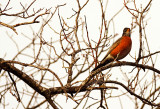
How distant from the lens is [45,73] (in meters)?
8.27

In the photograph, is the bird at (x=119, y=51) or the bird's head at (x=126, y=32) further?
the bird's head at (x=126, y=32)

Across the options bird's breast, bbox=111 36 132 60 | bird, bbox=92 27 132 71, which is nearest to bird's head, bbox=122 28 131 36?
bird, bbox=92 27 132 71

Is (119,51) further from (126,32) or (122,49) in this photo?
(126,32)

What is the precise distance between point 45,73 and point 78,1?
12.5ft

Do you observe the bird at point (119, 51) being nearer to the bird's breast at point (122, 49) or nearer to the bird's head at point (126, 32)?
the bird's breast at point (122, 49)

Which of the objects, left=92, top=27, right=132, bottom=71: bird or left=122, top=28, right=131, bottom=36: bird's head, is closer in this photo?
left=92, top=27, right=132, bottom=71: bird

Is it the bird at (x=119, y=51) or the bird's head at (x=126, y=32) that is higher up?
the bird's head at (x=126, y=32)

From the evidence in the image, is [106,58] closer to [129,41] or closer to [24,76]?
[129,41]

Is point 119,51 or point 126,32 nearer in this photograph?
point 119,51

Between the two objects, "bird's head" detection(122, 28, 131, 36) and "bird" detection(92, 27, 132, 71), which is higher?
"bird's head" detection(122, 28, 131, 36)

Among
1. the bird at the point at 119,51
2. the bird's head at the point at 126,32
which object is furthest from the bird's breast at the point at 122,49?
the bird's head at the point at 126,32

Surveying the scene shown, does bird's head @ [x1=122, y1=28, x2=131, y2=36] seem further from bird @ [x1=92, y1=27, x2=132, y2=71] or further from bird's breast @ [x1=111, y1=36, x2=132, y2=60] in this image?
bird's breast @ [x1=111, y1=36, x2=132, y2=60]

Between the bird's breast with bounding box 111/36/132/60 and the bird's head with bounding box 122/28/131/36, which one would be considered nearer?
the bird's breast with bounding box 111/36/132/60

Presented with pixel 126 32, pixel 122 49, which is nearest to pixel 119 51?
pixel 122 49
